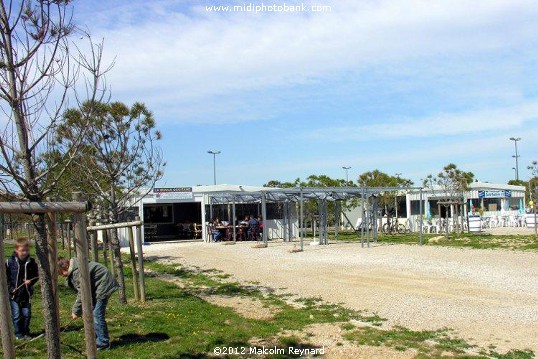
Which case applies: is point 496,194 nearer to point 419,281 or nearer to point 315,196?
point 315,196

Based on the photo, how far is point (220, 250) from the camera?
2447 centimetres

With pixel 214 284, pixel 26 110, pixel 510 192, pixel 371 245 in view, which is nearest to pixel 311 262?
pixel 214 284

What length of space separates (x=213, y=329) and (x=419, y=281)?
20.3ft

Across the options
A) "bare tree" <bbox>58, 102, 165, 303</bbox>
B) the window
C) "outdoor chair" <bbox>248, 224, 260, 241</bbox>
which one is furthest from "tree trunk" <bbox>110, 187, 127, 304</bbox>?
the window

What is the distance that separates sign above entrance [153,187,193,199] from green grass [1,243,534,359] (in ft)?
67.1

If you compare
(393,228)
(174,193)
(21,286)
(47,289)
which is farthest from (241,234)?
(47,289)

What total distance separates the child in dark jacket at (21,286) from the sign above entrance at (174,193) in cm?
2378

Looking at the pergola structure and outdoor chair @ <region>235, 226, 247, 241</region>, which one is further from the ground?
the pergola structure

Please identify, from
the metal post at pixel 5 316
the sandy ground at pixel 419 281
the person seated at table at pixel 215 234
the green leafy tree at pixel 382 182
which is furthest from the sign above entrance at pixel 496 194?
the metal post at pixel 5 316

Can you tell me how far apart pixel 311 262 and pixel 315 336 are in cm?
1046

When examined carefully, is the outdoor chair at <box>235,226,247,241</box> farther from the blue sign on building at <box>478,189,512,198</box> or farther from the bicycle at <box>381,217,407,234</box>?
the blue sign on building at <box>478,189,512,198</box>

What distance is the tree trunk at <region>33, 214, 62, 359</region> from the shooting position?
513 cm

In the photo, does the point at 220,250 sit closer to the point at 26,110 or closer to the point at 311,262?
the point at 311,262

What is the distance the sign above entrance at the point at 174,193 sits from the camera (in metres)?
32.3
